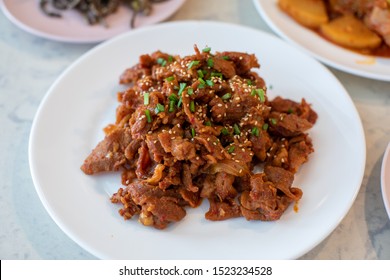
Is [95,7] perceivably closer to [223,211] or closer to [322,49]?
[322,49]

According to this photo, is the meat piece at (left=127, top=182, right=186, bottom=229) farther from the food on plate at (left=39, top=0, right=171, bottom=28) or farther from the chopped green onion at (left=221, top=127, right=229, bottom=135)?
the food on plate at (left=39, top=0, right=171, bottom=28)

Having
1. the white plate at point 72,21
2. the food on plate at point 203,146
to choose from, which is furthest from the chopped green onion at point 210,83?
the white plate at point 72,21

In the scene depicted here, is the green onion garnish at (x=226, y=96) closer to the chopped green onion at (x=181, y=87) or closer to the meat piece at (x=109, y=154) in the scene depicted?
the chopped green onion at (x=181, y=87)

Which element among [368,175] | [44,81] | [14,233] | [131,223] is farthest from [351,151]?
[44,81]

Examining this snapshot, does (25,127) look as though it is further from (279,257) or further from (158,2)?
(279,257)

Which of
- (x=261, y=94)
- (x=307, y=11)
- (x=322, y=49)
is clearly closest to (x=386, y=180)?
(x=261, y=94)

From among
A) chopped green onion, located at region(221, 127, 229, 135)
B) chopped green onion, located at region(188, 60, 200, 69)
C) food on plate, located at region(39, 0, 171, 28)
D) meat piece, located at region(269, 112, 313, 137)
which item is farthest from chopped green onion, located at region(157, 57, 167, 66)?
food on plate, located at region(39, 0, 171, 28)

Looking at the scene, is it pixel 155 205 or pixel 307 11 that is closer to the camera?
pixel 155 205
